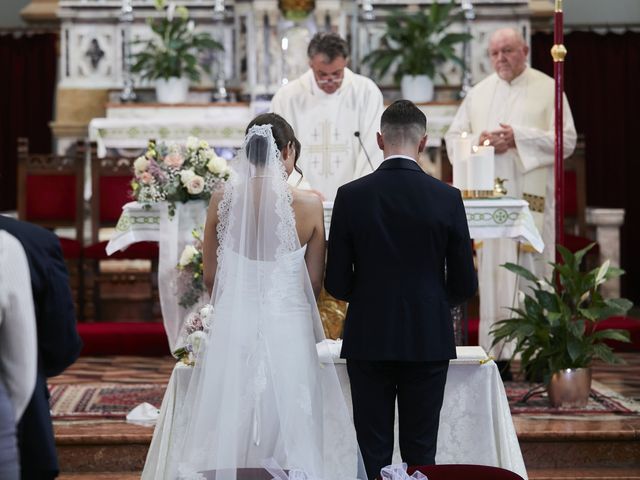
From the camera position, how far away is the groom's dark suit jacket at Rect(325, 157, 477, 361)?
15.5 feet

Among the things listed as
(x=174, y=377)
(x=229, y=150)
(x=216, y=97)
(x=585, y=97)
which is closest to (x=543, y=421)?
(x=174, y=377)

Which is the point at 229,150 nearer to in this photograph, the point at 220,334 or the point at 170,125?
the point at 170,125

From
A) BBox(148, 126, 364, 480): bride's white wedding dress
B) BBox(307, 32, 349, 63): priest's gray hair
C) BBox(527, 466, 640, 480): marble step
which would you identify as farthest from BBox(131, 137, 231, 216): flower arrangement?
BBox(527, 466, 640, 480): marble step

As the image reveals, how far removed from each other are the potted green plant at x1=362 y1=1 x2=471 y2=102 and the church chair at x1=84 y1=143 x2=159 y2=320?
2.46 meters

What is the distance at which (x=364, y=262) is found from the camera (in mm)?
4777

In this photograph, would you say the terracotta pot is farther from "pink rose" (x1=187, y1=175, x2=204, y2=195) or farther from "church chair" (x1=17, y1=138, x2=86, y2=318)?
"church chair" (x1=17, y1=138, x2=86, y2=318)

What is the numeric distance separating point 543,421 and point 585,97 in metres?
6.72

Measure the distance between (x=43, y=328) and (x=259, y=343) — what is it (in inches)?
52.0

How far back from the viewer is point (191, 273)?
7.02 metres

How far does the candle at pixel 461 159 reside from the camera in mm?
7414

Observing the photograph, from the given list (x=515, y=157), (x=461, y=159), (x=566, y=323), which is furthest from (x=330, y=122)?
(x=566, y=323)

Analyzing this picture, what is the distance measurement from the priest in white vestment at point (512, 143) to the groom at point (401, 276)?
10.3 feet

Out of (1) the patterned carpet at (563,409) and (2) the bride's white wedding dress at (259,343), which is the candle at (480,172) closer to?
(1) the patterned carpet at (563,409)

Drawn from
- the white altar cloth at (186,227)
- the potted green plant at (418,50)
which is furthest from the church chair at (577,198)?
the white altar cloth at (186,227)
